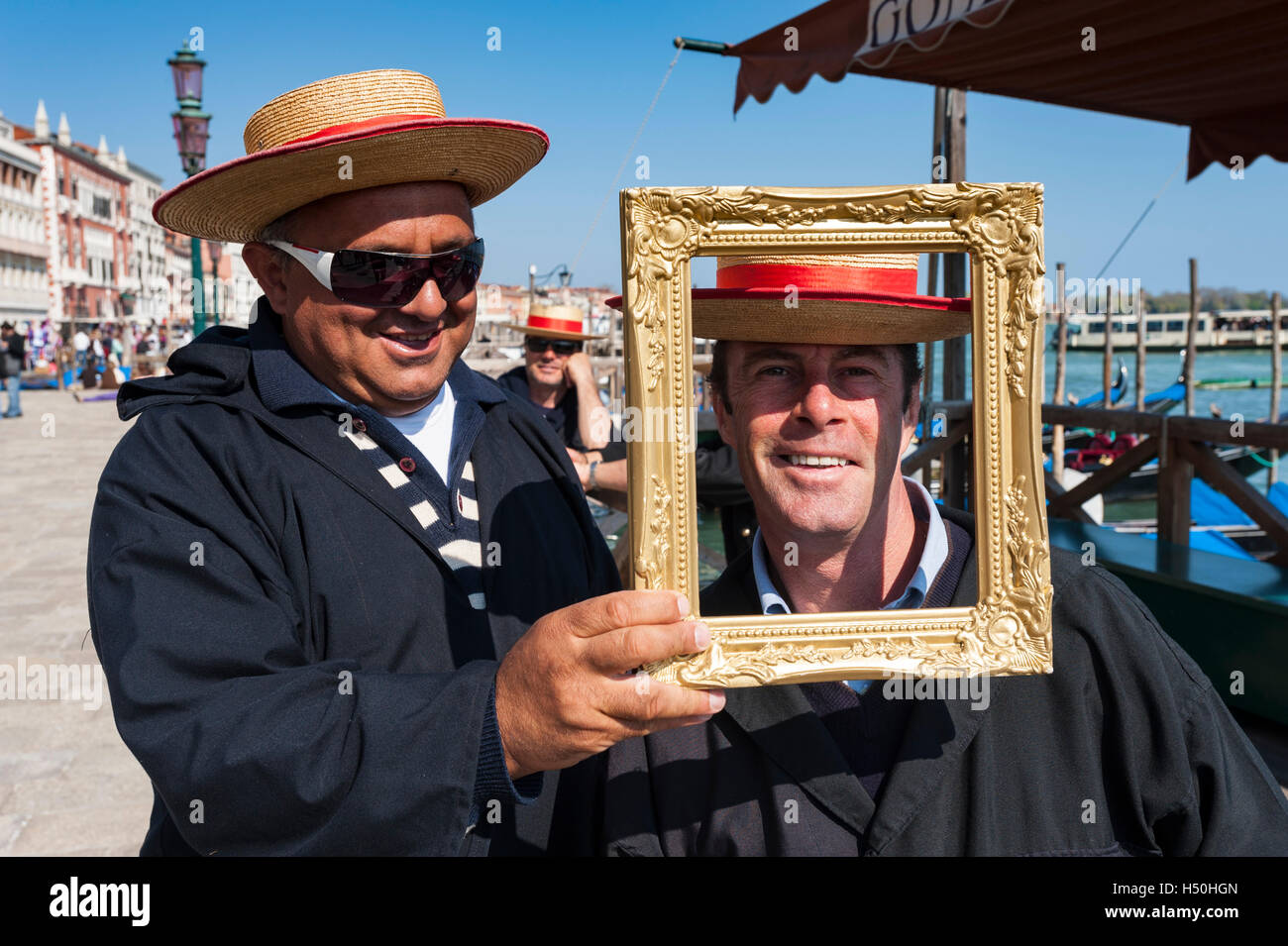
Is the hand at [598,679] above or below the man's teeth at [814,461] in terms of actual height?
below

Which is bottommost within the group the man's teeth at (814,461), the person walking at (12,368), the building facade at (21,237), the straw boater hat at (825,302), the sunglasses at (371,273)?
the man's teeth at (814,461)

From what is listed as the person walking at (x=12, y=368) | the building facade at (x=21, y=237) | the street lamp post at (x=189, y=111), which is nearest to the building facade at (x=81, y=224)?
the building facade at (x=21, y=237)

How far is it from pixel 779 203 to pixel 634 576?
562 millimetres

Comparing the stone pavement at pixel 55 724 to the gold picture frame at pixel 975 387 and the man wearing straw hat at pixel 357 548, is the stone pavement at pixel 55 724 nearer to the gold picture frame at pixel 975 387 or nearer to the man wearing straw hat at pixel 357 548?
the man wearing straw hat at pixel 357 548

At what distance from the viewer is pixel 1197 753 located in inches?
66.0

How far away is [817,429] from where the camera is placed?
65.2 inches

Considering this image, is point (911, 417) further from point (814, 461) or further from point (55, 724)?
point (55, 724)

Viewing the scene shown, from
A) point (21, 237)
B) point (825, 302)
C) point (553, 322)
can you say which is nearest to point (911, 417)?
point (825, 302)

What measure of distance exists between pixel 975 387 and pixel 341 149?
1.20m

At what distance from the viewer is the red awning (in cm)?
384

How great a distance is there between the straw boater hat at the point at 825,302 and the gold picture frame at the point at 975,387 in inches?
8.1

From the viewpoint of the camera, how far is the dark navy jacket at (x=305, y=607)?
4.59 ft

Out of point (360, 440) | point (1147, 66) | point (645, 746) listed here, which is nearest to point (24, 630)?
point (360, 440)

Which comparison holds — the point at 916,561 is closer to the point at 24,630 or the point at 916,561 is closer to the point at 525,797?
the point at 525,797
